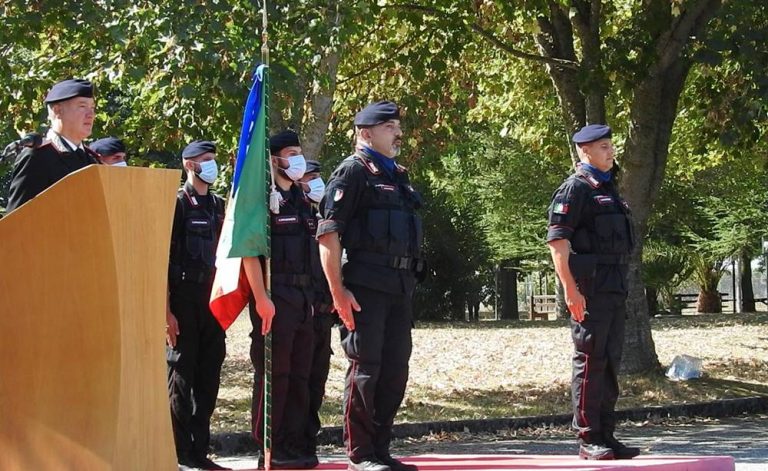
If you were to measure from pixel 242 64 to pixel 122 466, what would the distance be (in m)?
5.03

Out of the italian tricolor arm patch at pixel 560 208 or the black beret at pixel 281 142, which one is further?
the italian tricolor arm patch at pixel 560 208

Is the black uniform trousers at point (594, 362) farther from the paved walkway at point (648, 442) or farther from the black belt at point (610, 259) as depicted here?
the paved walkway at point (648, 442)

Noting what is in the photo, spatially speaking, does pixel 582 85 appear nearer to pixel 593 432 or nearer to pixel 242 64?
pixel 242 64

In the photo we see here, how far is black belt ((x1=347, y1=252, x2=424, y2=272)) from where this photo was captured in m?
6.80

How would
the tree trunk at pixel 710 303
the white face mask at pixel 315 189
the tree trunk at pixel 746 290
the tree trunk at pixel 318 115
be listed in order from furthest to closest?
the tree trunk at pixel 746 290 → the tree trunk at pixel 710 303 → the tree trunk at pixel 318 115 → the white face mask at pixel 315 189

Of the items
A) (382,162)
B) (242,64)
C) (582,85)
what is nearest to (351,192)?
(382,162)

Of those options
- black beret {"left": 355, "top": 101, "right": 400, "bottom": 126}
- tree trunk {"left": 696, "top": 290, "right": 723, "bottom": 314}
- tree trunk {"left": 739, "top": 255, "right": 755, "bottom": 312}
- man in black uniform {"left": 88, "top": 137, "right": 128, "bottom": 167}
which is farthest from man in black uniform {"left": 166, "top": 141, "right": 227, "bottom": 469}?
tree trunk {"left": 739, "top": 255, "right": 755, "bottom": 312}

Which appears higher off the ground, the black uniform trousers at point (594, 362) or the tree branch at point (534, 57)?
the tree branch at point (534, 57)

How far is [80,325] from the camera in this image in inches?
210

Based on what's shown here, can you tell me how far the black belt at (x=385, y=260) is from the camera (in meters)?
6.80

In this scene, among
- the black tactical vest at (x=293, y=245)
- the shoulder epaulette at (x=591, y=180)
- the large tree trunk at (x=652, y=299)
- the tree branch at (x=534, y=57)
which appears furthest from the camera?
the large tree trunk at (x=652, y=299)

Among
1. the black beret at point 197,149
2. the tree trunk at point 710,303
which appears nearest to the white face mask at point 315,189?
the black beret at point 197,149

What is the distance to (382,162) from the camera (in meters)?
6.96

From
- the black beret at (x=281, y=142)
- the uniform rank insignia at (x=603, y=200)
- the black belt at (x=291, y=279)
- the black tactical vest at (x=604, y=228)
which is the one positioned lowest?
the black belt at (x=291, y=279)
